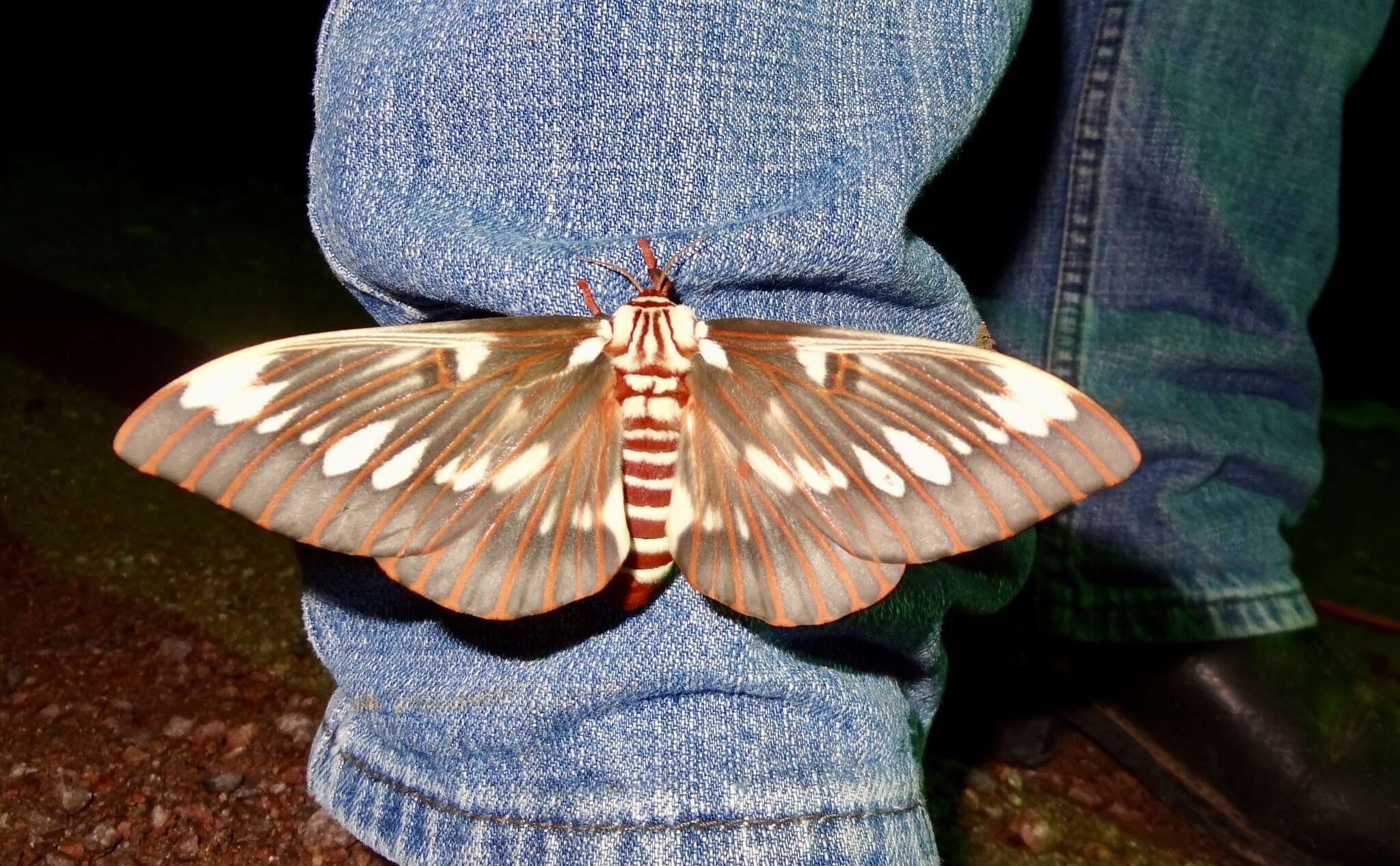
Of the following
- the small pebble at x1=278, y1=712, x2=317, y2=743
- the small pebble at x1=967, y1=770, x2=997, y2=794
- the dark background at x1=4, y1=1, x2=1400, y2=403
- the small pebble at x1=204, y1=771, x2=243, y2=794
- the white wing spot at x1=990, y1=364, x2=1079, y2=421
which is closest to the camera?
the white wing spot at x1=990, y1=364, x2=1079, y2=421

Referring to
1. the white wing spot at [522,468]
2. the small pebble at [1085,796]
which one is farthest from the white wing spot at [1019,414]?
the small pebble at [1085,796]

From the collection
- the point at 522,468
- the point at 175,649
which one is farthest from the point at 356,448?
the point at 175,649

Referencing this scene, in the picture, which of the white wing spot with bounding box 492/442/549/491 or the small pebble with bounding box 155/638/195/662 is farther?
the small pebble with bounding box 155/638/195/662

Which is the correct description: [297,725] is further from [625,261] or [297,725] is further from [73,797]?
[625,261]

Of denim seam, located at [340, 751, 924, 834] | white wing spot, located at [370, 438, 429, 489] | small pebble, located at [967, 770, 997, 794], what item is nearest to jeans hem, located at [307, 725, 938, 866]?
denim seam, located at [340, 751, 924, 834]

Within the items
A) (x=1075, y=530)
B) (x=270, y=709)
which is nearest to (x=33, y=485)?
(x=270, y=709)

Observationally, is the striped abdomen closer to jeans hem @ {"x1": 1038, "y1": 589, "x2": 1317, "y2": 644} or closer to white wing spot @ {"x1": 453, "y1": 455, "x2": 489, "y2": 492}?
white wing spot @ {"x1": 453, "y1": 455, "x2": 489, "y2": 492}

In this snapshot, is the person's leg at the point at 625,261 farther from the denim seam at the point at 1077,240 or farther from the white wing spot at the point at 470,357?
the denim seam at the point at 1077,240
